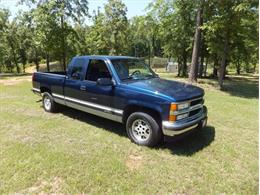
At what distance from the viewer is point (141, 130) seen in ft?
15.5

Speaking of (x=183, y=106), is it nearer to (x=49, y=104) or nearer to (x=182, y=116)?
(x=182, y=116)

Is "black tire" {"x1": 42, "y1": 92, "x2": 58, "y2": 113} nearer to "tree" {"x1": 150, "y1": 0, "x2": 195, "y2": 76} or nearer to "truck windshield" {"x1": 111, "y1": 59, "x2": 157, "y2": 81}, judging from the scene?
"truck windshield" {"x1": 111, "y1": 59, "x2": 157, "y2": 81}

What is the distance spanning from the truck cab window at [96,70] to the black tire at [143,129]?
4.49 feet

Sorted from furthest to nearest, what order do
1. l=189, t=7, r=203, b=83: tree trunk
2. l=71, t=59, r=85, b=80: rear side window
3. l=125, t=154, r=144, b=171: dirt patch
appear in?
l=189, t=7, r=203, b=83: tree trunk
l=71, t=59, r=85, b=80: rear side window
l=125, t=154, r=144, b=171: dirt patch

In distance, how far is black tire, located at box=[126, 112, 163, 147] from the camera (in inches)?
175

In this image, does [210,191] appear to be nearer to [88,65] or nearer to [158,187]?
[158,187]

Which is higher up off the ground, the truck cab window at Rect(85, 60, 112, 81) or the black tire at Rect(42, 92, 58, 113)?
the truck cab window at Rect(85, 60, 112, 81)

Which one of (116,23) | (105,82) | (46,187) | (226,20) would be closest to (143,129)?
(105,82)

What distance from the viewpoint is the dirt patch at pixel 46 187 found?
3.24 metres

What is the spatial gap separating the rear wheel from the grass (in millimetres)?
755

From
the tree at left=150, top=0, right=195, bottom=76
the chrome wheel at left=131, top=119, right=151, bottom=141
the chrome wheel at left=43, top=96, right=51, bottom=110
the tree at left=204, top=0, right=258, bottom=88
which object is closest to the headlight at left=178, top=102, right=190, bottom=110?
the chrome wheel at left=131, top=119, right=151, bottom=141

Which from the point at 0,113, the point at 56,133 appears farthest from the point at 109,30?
the point at 56,133

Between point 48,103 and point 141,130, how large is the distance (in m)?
3.81

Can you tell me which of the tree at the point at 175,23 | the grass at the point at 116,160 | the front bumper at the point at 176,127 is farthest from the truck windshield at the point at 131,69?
the tree at the point at 175,23
